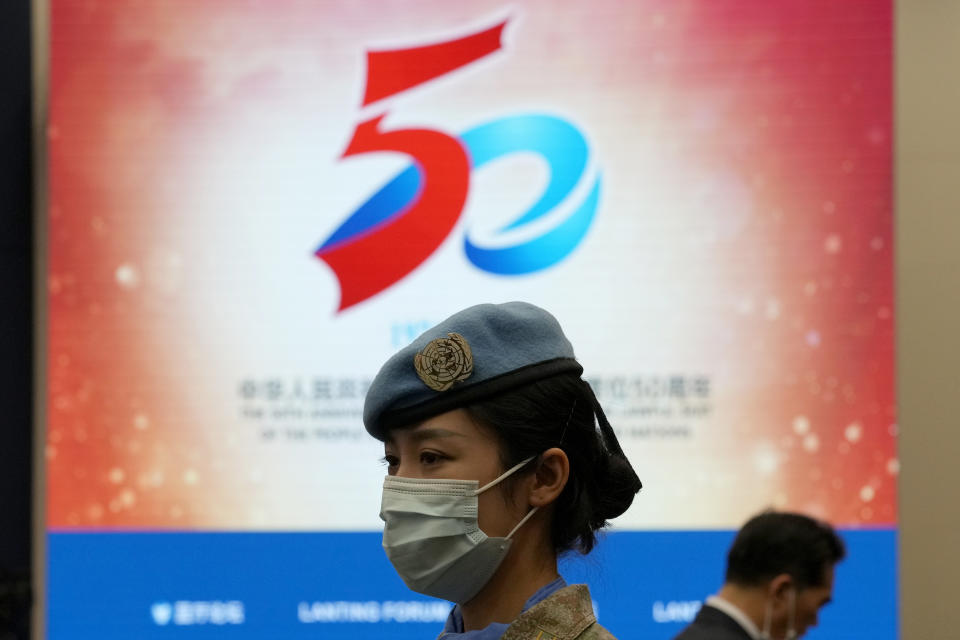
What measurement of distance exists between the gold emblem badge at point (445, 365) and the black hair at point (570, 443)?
0.04 metres

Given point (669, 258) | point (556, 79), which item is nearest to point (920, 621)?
point (669, 258)

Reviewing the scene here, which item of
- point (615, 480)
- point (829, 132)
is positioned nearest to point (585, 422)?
point (615, 480)

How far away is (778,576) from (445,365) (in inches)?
44.3

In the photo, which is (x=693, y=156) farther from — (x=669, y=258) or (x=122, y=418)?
(x=122, y=418)

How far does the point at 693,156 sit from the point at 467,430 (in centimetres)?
233

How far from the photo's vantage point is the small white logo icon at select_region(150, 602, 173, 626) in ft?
11.0

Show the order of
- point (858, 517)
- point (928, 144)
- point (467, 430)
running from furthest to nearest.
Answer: point (928, 144), point (858, 517), point (467, 430)

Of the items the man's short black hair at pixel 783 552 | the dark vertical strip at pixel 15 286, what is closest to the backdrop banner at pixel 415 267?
the dark vertical strip at pixel 15 286

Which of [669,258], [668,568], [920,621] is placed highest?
[669,258]

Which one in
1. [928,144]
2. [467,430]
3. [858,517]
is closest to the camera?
[467,430]

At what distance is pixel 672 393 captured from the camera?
3.32 m

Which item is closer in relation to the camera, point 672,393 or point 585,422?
point 585,422

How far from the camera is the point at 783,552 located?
6.81 feet

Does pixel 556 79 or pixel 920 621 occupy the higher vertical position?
pixel 556 79
